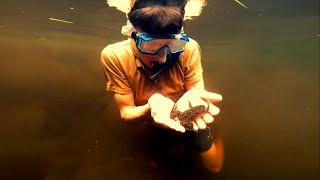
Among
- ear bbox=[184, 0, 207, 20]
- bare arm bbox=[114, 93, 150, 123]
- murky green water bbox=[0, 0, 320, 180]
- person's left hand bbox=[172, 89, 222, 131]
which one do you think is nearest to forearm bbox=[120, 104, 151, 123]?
bare arm bbox=[114, 93, 150, 123]

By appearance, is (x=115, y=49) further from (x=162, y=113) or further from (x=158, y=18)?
(x=162, y=113)

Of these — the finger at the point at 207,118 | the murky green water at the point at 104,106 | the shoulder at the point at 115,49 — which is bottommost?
the murky green water at the point at 104,106

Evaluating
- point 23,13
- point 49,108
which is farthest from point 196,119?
point 23,13

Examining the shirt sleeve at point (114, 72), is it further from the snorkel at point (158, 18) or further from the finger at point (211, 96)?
the finger at point (211, 96)

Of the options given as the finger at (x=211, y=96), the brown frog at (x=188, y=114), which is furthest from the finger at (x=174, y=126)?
the finger at (x=211, y=96)

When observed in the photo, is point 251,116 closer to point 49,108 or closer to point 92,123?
point 92,123

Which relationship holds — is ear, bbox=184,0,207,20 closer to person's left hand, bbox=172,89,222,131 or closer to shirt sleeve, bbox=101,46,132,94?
shirt sleeve, bbox=101,46,132,94
